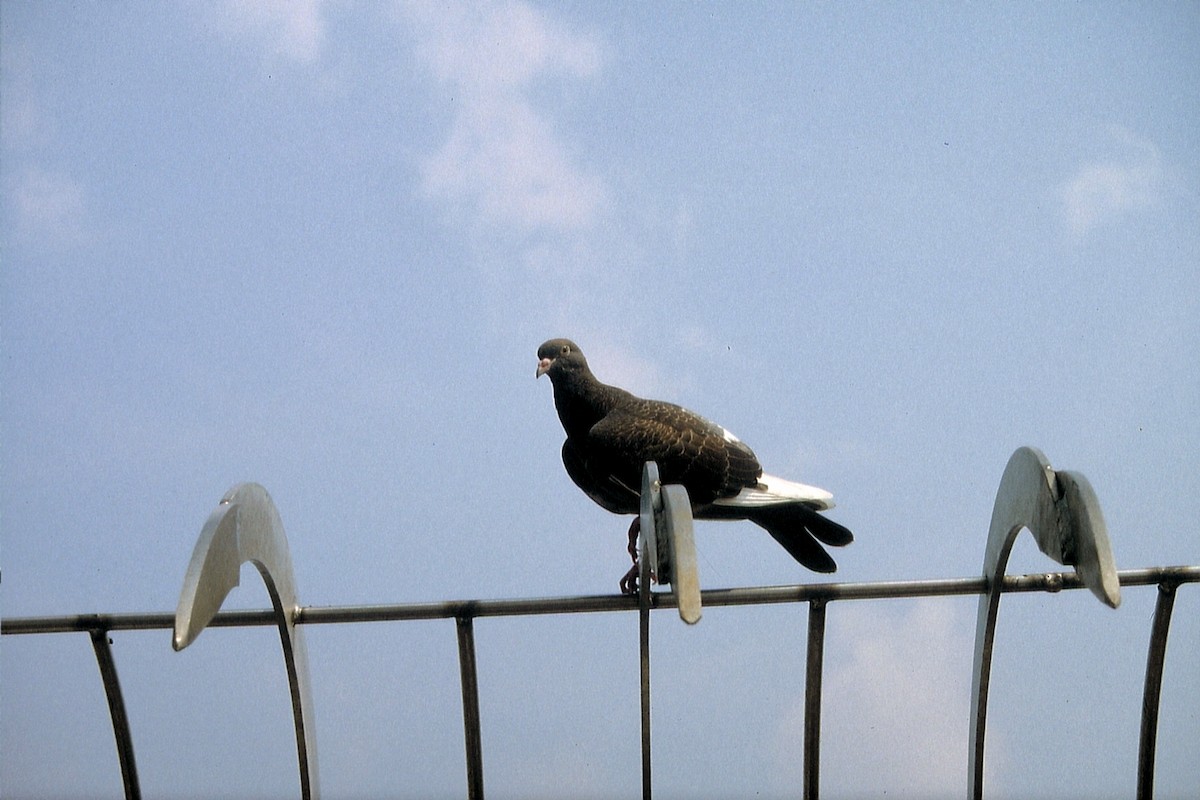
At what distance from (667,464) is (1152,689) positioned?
170 cm

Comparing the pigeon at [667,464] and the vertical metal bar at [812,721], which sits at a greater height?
the pigeon at [667,464]

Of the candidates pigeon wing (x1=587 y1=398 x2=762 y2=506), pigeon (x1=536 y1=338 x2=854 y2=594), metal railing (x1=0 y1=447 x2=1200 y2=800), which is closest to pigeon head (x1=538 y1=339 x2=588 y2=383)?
pigeon (x1=536 y1=338 x2=854 y2=594)

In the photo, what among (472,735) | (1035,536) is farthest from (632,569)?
(1035,536)

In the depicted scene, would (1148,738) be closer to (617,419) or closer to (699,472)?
(699,472)

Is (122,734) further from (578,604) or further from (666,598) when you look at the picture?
(666,598)

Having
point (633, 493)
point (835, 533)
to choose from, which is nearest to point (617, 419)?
point (633, 493)

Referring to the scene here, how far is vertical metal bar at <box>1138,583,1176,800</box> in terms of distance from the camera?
2736 mm

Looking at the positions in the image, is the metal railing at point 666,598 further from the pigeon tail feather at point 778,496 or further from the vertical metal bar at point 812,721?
the pigeon tail feather at point 778,496

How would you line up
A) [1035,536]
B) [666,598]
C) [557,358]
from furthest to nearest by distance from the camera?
[557,358] → [666,598] → [1035,536]

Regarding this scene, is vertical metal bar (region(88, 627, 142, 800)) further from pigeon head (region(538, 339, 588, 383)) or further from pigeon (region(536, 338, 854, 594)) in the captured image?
pigeon head (region(538, 339, 588, 383))

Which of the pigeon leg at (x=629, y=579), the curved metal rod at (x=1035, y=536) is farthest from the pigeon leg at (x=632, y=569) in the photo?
the curved metal rod at (x=1035, y=536)

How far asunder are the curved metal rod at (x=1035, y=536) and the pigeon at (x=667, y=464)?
3.22ft

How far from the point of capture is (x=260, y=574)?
269 cm

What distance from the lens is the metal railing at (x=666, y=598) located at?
245 centimetres
